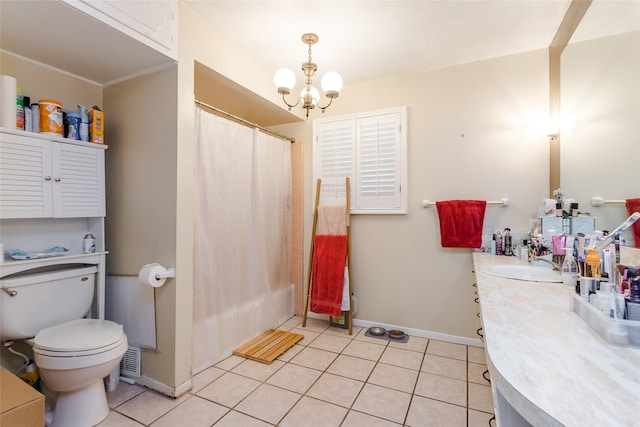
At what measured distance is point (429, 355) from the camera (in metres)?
2.40

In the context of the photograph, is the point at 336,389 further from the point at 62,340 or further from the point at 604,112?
the point at 604,112

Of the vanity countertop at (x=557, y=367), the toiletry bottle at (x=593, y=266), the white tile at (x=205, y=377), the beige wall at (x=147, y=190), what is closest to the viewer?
the vanity countertop at (x=557, y=367)

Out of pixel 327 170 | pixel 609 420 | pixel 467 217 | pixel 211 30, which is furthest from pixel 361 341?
pixel 211 30

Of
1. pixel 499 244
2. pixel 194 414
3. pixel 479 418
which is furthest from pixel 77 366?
pixel 499 244

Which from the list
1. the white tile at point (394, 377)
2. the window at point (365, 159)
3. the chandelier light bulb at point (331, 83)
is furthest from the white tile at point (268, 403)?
the chandelier light bulb at point (331, 83)

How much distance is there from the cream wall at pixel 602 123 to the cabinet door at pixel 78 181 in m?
2.76

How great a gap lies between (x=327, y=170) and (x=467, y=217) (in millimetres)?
1348

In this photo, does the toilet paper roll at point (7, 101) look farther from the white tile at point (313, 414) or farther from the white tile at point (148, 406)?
the white tile at point (313, 414)

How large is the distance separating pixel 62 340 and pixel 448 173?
285 centimetres

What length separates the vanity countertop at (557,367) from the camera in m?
0.55

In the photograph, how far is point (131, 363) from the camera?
2010mm

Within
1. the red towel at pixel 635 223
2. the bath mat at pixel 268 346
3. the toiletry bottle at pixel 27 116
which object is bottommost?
the bath mat at pixel 268 346

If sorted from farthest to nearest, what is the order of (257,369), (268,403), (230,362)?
(230,362) < (257,369) < (268,403)

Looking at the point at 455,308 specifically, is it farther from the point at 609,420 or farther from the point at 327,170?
the point at 609,420
